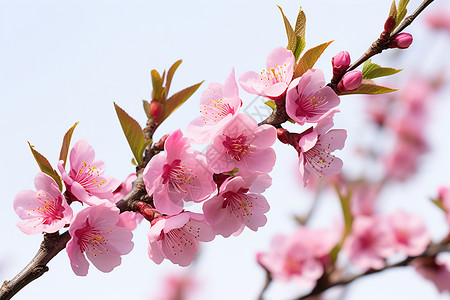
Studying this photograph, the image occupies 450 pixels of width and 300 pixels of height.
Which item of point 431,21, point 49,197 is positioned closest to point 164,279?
point 49,197

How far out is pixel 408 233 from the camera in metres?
2.65

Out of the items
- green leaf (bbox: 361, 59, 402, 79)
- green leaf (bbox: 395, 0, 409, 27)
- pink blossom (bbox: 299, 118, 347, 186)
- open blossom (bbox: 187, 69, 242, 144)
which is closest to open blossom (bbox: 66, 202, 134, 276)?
open blossom (bbox: 187, 69, 242, 144)

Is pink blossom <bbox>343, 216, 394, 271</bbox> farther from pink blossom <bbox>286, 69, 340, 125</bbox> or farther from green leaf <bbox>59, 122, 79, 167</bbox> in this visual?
green leaf <bbox>59, 122, 79, 167</bbox>

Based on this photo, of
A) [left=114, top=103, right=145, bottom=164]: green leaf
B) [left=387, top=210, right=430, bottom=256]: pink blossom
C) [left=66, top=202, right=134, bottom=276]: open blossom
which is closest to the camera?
[left=66, top=202, right=134, bottom=276]: open blossom

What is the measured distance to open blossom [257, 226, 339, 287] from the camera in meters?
2.29

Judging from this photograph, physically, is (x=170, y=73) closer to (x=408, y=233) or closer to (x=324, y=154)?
(x=324, y=154)

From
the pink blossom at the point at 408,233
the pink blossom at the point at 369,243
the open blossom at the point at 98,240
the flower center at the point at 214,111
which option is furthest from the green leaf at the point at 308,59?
the pink blossom at the point at 408,233

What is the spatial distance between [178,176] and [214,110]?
9.8 inches

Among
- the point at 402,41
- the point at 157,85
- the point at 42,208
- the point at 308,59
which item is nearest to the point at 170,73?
the point at 157,85

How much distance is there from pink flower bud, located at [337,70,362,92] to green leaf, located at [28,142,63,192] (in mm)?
827

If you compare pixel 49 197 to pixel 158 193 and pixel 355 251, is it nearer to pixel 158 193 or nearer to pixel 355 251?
pixel 158 193

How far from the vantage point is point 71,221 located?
46.2 inches

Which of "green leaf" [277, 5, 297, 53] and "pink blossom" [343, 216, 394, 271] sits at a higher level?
"green leaf" [277, 5, 297, 53]

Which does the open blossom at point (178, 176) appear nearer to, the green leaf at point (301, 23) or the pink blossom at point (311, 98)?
the pink blossom at point (311, 98)
